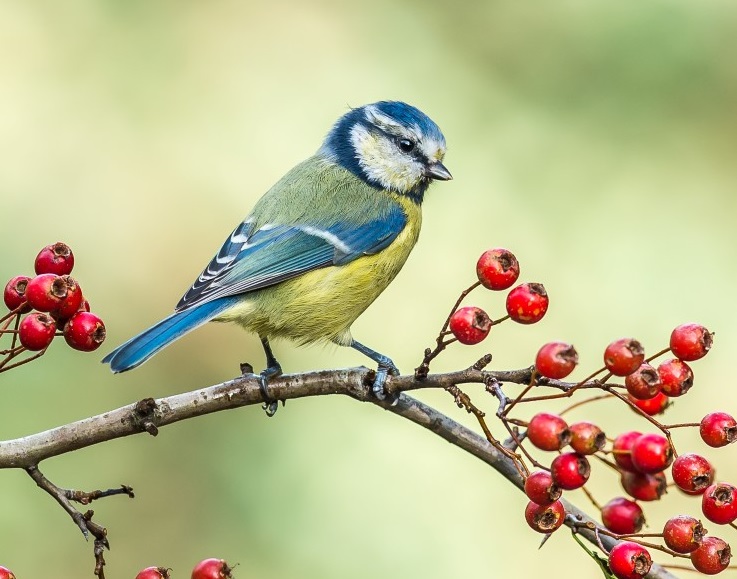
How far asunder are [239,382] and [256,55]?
3098 mm

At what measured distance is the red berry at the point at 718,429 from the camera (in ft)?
5.37

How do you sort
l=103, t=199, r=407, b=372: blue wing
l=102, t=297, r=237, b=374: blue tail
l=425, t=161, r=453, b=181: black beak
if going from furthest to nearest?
1. l=425, t=161, r=453, b=181: black beak
2. l=103, t=199, r=407, b=372: blue wing
3. l=102, t=297, r=237, b=374: blue tail

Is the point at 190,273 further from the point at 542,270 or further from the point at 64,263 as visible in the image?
the point at 64,263

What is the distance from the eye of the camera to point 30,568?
318 cm

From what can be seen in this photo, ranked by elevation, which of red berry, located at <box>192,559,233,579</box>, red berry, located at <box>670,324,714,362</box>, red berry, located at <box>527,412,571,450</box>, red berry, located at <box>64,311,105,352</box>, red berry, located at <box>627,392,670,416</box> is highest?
red berry, located at <box>670,324,714,362</box>

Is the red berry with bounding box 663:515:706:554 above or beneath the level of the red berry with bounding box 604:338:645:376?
beneath

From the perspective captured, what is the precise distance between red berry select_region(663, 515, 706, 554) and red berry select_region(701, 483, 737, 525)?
28mm

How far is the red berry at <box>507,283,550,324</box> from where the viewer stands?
170 cm

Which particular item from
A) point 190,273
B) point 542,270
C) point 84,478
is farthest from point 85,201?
point 542,270

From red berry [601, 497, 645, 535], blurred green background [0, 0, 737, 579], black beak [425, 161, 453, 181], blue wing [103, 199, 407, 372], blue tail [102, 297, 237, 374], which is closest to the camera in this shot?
red berry [601, 497, 645, 535]

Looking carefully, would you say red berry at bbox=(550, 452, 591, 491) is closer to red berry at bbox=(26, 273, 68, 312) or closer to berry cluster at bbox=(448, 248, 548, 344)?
berry cluster at bbox=(448, 248, 548, 344)

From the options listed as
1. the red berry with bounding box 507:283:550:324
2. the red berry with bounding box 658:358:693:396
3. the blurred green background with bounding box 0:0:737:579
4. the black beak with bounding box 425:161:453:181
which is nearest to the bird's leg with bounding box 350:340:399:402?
the red berry with bounding box 507:283:550:324

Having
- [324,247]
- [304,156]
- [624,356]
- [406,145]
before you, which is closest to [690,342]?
[624,356]

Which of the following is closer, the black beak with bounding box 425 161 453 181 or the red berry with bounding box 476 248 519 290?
the red berry with bounding box 476 248 519 290
